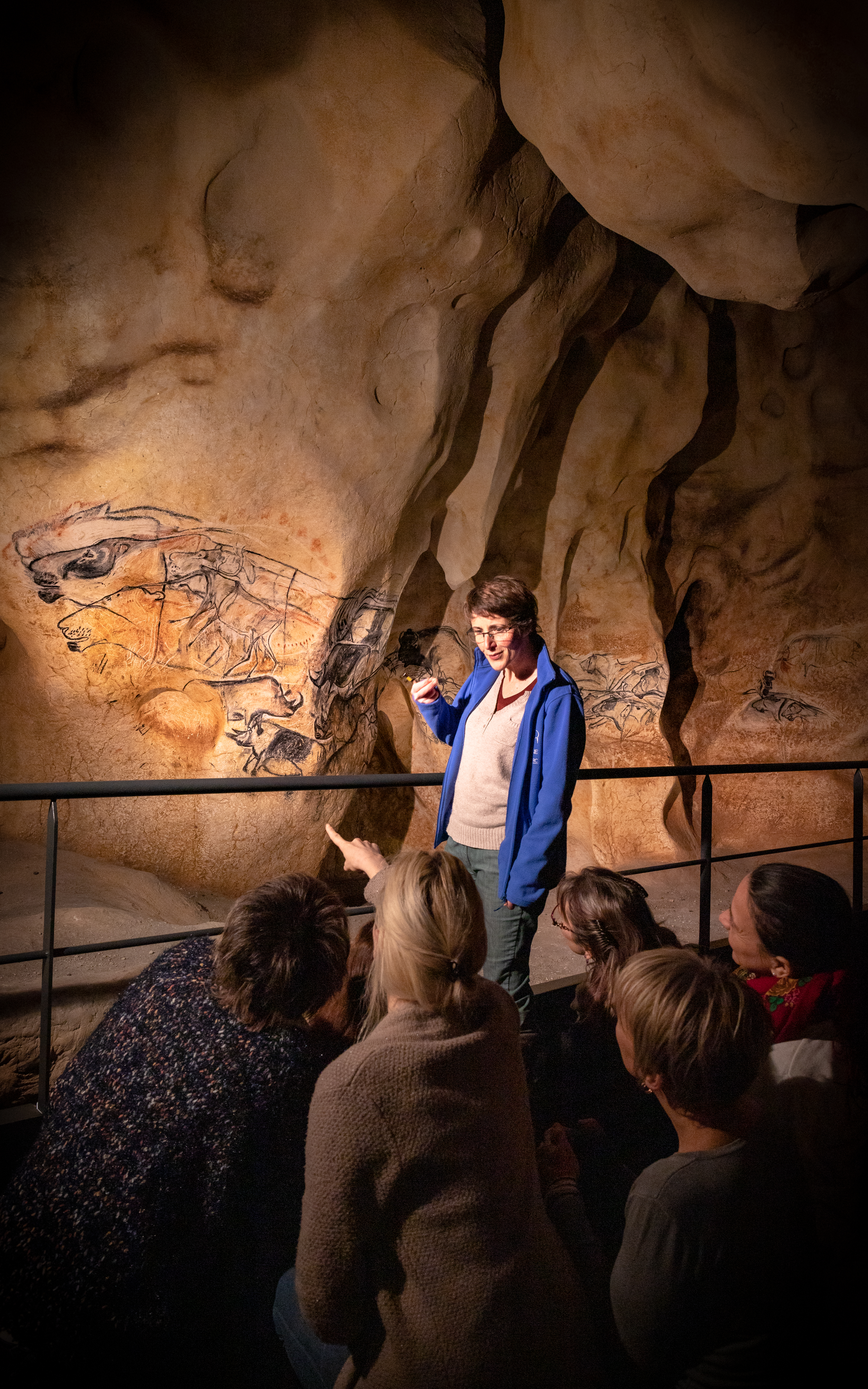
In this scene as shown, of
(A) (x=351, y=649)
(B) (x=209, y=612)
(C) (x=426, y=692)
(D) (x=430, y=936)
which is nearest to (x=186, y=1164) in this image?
(D) (x=430, y=936)

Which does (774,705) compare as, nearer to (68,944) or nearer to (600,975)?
(600,975)

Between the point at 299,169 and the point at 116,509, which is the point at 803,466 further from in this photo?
the point at 116,509

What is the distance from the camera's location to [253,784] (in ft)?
7.80

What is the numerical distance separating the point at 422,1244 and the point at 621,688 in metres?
6.05

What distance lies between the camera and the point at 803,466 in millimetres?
7148

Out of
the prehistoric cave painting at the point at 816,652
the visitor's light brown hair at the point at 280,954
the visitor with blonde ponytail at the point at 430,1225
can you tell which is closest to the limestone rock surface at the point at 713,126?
the visitor's light brown hair at the point at 280,954

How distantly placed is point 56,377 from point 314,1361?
4.41m

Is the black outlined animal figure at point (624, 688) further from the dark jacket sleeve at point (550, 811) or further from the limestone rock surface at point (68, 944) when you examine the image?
the dark jacket sleeve at point (550, 811)

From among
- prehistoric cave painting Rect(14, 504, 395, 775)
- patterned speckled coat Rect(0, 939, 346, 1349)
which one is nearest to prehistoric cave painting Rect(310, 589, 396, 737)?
prehistoric cave painting Rect(14, 504, 395, 775)

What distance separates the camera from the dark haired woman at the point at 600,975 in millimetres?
2205

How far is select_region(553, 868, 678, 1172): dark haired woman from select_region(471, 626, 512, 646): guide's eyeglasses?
2.37ft

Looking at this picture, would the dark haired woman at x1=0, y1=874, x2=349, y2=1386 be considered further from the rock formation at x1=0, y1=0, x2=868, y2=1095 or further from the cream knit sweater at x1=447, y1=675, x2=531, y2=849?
the rock formation at x1=0, y1=0, x2=868, y2=1095

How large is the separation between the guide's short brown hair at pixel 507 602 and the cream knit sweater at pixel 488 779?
0.21m

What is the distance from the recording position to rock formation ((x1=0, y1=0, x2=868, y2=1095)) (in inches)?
132
